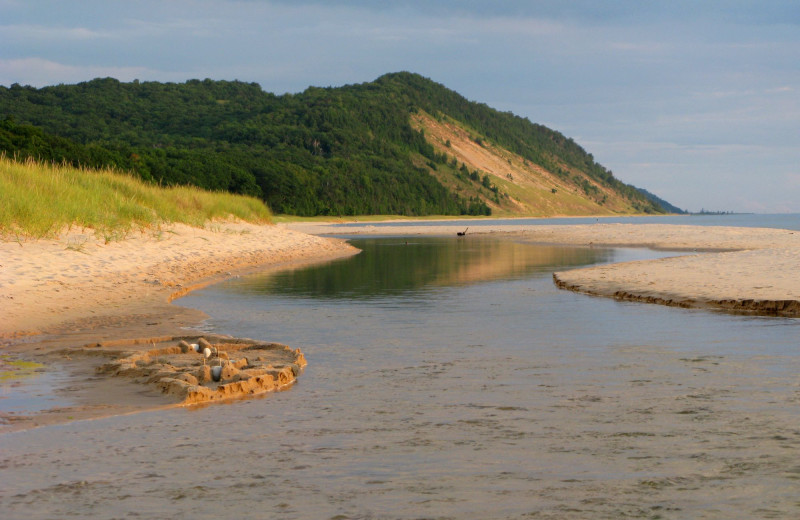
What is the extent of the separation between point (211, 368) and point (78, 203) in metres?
19.9

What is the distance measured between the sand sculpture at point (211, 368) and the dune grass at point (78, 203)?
1271cm

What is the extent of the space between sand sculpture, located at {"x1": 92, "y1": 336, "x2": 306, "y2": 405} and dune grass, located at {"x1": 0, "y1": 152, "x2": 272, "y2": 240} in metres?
12.7

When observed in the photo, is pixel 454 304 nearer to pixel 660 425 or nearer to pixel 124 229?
pixel 660 425

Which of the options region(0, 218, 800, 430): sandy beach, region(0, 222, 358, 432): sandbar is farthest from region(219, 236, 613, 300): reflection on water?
region(0, 218, 800, 430): sandy beach

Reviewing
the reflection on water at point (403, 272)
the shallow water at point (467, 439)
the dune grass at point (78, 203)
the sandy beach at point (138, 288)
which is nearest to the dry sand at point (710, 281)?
the sandy beach at point (138, 288)

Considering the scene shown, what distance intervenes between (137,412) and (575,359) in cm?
667

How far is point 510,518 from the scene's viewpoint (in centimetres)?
616

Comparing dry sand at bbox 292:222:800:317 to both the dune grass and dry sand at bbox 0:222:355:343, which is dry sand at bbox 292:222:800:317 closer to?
dry sand at bbox 0:222:355:343

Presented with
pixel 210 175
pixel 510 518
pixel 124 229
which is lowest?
pixel 510 518

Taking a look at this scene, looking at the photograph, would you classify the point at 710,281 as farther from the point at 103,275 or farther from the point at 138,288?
the point at 103,275

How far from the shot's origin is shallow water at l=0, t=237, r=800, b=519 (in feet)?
21.4

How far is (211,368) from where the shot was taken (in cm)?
1088

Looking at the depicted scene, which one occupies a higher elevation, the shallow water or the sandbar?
the sandbar

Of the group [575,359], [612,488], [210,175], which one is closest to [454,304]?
[575,359]
